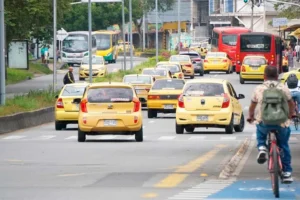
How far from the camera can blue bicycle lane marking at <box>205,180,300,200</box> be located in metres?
14.2

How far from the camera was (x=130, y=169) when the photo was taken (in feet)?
61.8

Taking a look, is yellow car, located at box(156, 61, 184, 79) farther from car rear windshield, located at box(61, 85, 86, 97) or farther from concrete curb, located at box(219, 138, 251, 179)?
concrete curb, located at box(219, 138, 251, 179)

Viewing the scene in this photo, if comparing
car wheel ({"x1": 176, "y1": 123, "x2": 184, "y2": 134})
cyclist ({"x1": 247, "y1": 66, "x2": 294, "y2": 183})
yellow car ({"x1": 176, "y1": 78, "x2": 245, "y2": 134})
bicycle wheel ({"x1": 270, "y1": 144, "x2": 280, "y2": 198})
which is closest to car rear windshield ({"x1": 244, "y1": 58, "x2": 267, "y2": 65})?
car wheel ({"x1": 176, "y1": 123, "x2": 184, "y2": 134})

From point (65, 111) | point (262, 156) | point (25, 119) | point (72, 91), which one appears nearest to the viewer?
point (262, 156)

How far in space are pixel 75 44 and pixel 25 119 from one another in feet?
215

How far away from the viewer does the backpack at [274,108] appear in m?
14.4

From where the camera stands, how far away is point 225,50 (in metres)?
95.6

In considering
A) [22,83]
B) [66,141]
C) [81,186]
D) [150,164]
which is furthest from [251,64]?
[81,186]

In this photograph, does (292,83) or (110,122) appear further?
(292,83)

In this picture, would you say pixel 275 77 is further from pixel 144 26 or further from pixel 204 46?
pixel 144 26

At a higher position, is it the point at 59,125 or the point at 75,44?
the point at 75,44

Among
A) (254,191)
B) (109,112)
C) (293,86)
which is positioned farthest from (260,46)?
(254,191)

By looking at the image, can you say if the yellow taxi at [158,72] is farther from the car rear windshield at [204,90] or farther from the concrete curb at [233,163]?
the concrete curb at [233,163]

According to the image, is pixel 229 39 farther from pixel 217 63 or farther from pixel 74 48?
pixel 217 63
